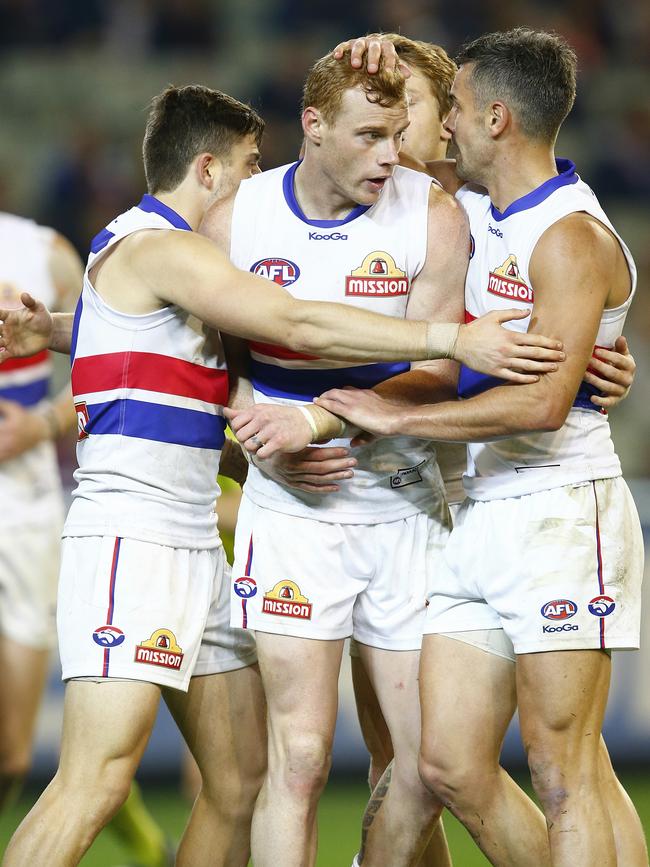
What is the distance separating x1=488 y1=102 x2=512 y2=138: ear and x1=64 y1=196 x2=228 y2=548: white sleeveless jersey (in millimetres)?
998

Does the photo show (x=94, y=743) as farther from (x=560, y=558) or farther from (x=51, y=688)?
(x=51, y=688)

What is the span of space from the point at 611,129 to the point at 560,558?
894 centimetres

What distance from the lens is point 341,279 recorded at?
404 centimetres

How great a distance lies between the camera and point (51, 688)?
279 inches

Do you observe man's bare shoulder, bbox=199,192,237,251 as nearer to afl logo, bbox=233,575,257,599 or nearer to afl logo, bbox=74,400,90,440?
afl logo, bbox=74,400,90,440

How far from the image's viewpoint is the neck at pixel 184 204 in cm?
412

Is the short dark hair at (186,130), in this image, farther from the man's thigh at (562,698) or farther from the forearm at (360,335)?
the man's thigh at (562,698)

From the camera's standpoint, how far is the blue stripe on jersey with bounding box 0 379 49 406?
5984 millimetres

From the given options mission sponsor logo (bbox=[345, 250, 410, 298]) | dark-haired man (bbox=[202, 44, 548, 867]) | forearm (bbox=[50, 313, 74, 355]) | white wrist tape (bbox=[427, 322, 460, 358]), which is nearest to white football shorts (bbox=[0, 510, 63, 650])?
forearm (bbox=[50, 313, 74, 355])

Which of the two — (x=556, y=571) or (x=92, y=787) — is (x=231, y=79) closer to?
(x=556, y=571)

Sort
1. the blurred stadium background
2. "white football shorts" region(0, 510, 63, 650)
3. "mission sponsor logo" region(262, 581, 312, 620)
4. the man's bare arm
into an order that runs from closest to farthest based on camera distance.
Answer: the man's bare arm → "mission sponsor logo" region(262, 581, 312, 620) → "white football shorts" region(0, 510, 63, 650) → the blurred stadium background

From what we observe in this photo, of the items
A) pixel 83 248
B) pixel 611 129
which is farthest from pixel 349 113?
pixel 611 129

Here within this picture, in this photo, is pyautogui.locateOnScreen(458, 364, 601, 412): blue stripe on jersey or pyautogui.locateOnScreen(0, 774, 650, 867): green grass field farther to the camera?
pyautogui.locateOnScreen(0, 774, 650, 867): green grass field

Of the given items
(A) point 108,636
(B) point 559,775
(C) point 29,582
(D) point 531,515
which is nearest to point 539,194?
(D) point 531,515
